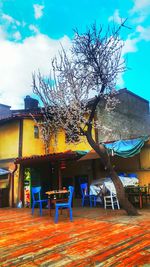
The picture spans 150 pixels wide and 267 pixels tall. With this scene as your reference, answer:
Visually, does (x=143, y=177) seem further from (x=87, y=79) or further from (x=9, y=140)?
(x=9, y=140)

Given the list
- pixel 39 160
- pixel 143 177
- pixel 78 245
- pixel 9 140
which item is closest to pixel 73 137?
pixel 39 160

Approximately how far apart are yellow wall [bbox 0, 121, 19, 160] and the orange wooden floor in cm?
725

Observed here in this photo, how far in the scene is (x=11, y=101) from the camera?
21.3 metres

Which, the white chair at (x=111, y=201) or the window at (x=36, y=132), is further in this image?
the window at (x=36, y=132)

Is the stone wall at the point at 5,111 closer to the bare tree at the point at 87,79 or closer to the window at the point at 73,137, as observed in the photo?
the window at the point at 73,137

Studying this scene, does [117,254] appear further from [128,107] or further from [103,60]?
[128,107]

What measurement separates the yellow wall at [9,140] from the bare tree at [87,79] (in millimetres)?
3113

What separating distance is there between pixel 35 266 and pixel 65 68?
852cm

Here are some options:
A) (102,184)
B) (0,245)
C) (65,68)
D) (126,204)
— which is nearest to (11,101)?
(65,68)

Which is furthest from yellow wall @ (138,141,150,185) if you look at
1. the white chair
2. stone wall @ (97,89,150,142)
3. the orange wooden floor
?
the orange wooden floor

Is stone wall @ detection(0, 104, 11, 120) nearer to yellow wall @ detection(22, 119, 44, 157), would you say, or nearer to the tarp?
yellow wall @ detection(22, 119, 44, 157)

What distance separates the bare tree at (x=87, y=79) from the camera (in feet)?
25.7

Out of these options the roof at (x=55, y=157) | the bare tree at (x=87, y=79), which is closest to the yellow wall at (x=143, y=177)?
the bare tree at (x=87, y=79)

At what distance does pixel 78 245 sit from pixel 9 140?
10.0m
